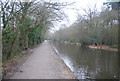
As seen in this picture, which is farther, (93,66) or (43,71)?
(93,66)

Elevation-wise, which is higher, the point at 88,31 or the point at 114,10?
the point at 114,10

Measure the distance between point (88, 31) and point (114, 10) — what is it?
1943 centimetres

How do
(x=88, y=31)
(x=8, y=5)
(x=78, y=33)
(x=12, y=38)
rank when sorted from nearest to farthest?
(x=8, y=5)
(x=12, y=38)
(x=88, y=31)
(x=78, y=33)

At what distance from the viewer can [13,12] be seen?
11.2m

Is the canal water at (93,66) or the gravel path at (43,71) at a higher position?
the gravel path at (43,71)

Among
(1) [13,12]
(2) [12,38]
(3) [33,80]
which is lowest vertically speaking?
(3) [33,80]

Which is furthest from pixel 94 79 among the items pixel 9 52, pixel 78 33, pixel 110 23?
pixel 78 33

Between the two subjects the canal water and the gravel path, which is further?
the canal water

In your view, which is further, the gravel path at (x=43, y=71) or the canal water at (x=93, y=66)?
the canal water at (x=93, y=66)

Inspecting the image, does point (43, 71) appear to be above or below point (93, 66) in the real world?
above

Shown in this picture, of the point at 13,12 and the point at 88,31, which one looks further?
the point at 88,31

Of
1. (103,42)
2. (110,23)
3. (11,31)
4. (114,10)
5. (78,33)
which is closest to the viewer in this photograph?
(11,31)

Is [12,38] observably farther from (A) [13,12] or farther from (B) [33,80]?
(B) [33,80]

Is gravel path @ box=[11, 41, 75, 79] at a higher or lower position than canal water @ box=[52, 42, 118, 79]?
higher
